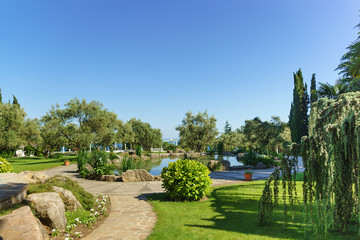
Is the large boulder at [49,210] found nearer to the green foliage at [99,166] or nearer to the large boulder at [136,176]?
the large boulder at [136,176]

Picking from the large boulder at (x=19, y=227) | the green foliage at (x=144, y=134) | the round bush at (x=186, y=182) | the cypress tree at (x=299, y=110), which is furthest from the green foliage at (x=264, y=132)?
the large boulder at (x=19, y=227)

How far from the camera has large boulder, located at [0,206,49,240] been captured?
339 centimetres

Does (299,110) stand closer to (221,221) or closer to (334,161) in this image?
(221,221)

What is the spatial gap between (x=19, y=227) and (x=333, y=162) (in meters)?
5.24

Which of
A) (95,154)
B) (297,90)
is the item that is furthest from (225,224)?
(297,90)

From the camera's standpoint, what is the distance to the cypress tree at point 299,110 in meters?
33.2

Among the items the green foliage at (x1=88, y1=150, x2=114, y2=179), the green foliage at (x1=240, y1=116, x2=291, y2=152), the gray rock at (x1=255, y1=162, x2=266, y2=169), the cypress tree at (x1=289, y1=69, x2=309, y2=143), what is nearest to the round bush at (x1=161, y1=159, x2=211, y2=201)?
the green foliage at (x1=88, y1=150, x2=114, y2=179)

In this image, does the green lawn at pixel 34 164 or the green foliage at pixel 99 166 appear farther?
the green lawn at pixel 34 164

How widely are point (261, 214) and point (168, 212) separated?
8.46ft

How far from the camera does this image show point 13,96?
139ft

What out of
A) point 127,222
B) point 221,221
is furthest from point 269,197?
point 127,222

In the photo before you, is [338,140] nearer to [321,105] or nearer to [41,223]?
[321,105]

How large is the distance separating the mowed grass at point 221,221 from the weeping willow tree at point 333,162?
0.75 metres

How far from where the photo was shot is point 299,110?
33750mm
